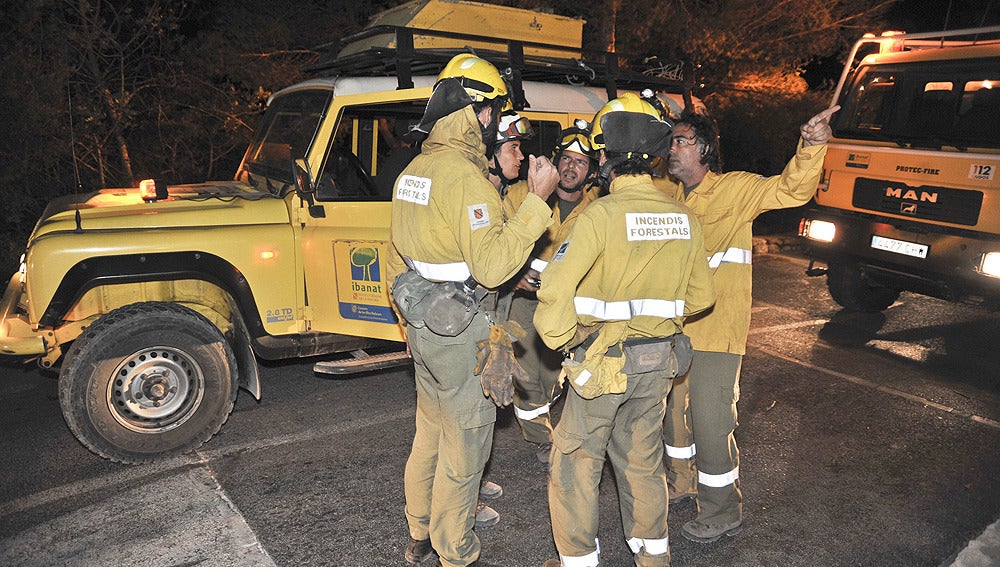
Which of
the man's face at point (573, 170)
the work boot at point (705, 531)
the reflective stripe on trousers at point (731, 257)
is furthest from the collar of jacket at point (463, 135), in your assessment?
the work boot at point (705, 531)

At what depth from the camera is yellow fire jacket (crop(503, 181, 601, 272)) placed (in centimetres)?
401

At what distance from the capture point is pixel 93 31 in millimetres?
8812

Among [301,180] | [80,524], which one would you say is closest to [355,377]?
[301,180]

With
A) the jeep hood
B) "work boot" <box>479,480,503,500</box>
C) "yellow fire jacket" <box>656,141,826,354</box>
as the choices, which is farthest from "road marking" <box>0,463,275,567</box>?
"yellow fire jacket" <box>656,141,826,354</box>

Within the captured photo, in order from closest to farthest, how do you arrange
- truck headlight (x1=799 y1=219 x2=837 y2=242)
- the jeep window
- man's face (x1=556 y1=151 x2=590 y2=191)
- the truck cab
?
man's face (x1=556 y1=151 x2=590 y2=191) → the jeep window → the truck cab → truck headlight (x1=799 y1=219 x2=837 y2=242)

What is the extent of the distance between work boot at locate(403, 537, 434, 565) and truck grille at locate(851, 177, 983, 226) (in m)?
5.44

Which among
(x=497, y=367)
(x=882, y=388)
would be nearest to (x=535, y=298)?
(x=497, y=367)

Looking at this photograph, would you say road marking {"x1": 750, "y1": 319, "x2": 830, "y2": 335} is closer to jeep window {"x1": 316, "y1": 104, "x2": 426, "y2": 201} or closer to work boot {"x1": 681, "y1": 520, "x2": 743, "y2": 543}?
work boot {"x1": 681, "y1": 520, "x2": 743, "y2": 543}

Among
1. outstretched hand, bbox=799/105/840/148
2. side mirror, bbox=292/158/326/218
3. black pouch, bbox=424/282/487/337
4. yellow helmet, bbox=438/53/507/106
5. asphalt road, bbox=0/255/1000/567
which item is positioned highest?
yellow helmet, bbox=438/53/507/106

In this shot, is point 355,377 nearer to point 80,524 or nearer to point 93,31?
point 80,524

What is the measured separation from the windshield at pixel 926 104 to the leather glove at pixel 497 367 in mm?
5282

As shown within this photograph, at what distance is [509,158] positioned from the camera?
339 centimetres

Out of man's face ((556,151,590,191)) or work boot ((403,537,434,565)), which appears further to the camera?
man's face ((556,151,590,191))

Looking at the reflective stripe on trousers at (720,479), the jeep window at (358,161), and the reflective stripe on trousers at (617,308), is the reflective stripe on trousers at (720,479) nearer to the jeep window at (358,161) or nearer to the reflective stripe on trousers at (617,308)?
the reflective stripe on trousers at (617,308)
